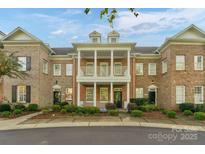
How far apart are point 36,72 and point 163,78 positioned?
14.0m

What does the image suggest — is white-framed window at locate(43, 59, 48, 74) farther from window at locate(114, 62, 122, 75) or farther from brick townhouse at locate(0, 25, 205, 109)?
window at locate(114, 62, 122, 75)

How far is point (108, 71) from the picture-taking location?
2662 centimetres

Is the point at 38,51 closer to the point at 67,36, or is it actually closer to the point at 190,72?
the point at 67,36

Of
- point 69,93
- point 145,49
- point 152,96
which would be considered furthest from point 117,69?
point 69,93

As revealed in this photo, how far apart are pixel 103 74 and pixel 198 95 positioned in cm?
1029

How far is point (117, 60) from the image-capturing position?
2759cm

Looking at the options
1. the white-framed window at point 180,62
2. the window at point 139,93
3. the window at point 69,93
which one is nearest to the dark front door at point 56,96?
the window at point 69,93

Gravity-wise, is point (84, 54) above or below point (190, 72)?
above

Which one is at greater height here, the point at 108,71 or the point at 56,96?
the point at 108,71

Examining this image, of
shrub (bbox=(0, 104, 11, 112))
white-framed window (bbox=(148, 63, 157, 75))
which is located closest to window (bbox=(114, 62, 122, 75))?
white-framed window (bbox=(148, 63, 157, 75))

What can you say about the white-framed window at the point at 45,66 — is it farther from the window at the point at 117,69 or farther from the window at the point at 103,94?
the window at the point at 117,69

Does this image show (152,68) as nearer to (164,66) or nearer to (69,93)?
(164,66)

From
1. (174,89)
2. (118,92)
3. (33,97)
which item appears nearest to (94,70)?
(118,92)

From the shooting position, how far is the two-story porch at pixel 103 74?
24.2 meters
